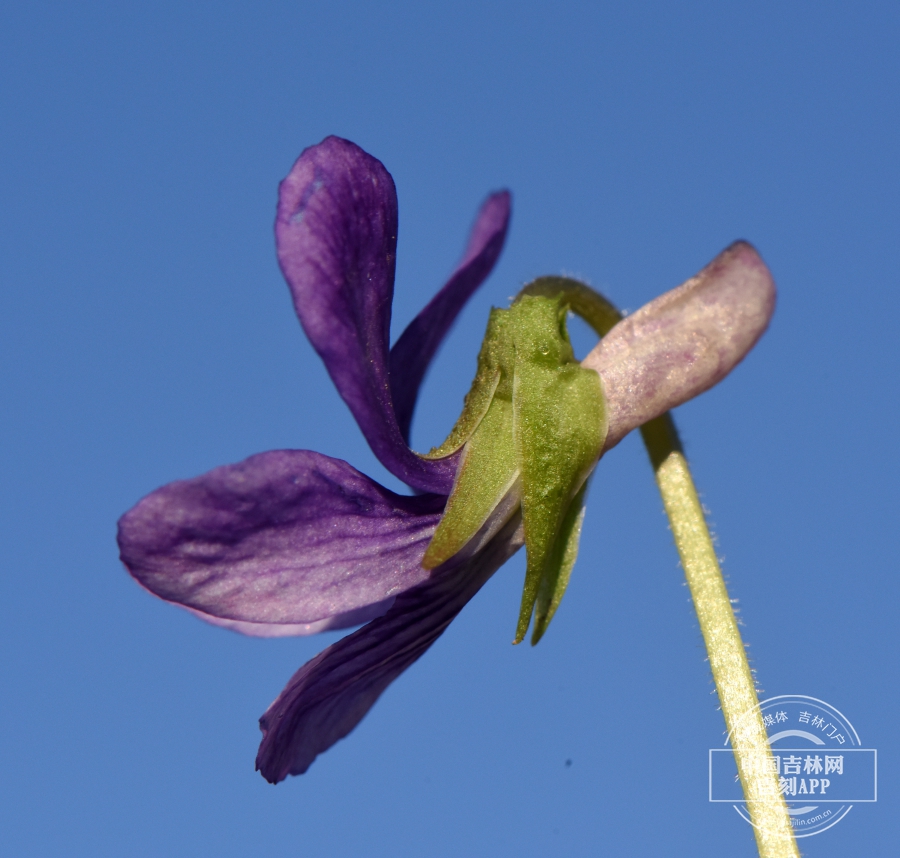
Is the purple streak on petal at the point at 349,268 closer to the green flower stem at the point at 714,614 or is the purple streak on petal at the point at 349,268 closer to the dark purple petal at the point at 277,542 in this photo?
the dark purple petal at the point at 277,542

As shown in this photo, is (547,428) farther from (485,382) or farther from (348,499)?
(348,499)

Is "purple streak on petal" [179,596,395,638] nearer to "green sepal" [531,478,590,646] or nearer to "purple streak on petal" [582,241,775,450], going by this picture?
"green sepal" [531,478,590,646]

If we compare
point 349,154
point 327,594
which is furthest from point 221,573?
point 349,154

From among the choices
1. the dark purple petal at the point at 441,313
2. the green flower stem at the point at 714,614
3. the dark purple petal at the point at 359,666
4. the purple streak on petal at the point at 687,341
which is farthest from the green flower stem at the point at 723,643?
the dark purple petal at the point at 441,313

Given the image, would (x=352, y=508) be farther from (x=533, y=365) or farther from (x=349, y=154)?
(x=349, y=154)

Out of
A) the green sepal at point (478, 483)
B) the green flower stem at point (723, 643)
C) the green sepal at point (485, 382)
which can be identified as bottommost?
the green flower stem at point (723, 643)

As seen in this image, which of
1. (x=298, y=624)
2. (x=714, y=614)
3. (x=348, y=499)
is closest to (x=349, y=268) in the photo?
(x=348, y=499)
